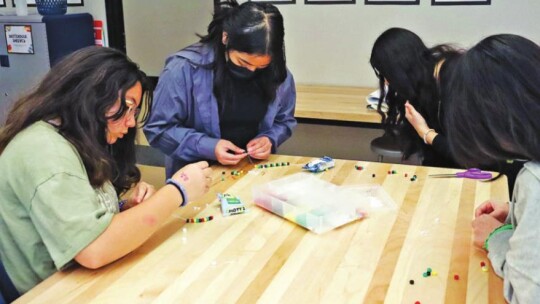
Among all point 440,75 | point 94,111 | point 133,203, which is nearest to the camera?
point 94,111

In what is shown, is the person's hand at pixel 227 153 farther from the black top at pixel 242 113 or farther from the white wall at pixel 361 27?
the white wall at pixel 361 27

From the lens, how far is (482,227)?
130 cm

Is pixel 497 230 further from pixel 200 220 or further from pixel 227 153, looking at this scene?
pixel 227 153

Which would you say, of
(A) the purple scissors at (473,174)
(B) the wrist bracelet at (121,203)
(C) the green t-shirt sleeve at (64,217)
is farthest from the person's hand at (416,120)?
(C) the green t-shirt sleeve at (64,217)

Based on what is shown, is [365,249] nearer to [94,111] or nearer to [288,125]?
[94,111]

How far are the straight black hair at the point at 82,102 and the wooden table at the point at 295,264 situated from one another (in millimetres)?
263

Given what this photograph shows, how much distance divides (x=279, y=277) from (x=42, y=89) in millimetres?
704

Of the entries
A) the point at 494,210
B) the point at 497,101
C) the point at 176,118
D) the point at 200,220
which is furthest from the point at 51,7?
the point at 497,101

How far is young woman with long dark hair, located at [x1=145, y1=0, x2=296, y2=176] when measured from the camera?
1.78 meters

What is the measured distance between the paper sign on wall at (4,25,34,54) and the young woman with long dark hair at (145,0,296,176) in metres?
2.04

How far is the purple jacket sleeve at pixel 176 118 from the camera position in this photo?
6.15 feet

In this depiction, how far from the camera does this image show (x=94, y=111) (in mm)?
1213

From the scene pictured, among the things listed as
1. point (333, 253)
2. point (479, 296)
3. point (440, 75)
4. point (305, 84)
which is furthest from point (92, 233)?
point (305, 84)

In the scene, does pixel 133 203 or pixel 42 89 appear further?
pixel 133 203
